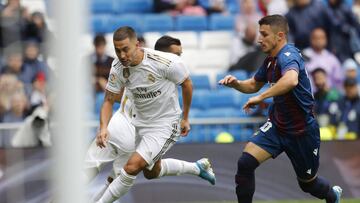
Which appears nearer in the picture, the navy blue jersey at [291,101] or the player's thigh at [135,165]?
the navy blue jersey at [291,101]

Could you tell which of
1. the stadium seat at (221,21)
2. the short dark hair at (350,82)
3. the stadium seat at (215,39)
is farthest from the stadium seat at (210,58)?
the short dark hair at (350,82)

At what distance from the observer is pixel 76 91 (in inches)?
133

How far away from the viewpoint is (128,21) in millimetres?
14148

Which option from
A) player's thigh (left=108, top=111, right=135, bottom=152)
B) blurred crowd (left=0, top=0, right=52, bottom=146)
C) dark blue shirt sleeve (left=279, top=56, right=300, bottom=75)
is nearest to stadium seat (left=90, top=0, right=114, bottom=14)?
blurred crowd (left=0, top=0, right=52, bottom=146)

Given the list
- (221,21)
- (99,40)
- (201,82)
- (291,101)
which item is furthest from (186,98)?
(221,21)


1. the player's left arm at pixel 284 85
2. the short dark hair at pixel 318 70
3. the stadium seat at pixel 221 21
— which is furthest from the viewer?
the stadium seat at pixel 221 21

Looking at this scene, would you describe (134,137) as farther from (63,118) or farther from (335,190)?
(63,118)

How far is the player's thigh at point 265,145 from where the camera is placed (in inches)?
308

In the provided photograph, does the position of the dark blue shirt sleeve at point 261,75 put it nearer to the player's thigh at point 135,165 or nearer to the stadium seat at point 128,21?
the player's thigh at point 135,165

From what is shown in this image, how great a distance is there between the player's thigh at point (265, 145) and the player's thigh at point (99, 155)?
1500mm

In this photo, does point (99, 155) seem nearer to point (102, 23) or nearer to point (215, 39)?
point (102, 23)

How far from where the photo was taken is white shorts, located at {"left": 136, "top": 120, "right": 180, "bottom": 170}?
805 cm

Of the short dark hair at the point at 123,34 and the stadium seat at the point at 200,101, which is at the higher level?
the short dark hair at the point at 123,34

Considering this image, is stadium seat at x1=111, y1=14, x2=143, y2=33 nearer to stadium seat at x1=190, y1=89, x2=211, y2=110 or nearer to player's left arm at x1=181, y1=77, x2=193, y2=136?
stadium seat at x1=190, y1=89, x2=211, y2=110
